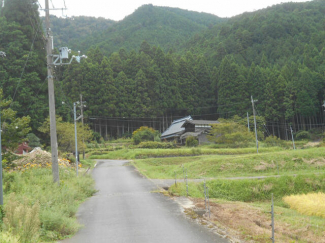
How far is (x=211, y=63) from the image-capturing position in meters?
79.4

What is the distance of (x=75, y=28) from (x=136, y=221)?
140944mm

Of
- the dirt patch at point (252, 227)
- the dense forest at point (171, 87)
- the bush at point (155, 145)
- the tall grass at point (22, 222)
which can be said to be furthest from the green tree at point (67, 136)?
the tall grass at point (22, 222)

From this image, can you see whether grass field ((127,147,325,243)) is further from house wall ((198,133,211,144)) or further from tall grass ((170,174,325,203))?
house wall ((198,133,211,144))

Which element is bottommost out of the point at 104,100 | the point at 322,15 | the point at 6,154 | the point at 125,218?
the point at 125,218

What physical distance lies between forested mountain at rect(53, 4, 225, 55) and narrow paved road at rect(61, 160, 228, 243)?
3057 inches

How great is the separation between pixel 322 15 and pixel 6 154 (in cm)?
Result: 10792

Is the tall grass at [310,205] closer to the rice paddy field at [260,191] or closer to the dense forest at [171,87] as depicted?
the rice paddy field at [260,191]

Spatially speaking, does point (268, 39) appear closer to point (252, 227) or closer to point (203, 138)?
point (203, 138)

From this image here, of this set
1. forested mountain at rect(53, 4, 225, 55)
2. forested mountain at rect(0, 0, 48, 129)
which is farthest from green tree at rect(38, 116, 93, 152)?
forested mountain at rect(53, 4, 225, 55)

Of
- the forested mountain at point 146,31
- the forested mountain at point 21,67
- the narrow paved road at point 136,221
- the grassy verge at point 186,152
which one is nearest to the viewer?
the narrow paved road at point 136,221

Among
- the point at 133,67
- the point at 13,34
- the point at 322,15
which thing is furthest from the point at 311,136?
the point at 322,15

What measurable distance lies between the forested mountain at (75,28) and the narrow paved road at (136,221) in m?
84.2

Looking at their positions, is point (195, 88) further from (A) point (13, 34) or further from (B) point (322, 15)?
(B) point (322, 15)

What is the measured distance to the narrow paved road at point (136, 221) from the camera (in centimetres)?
823
